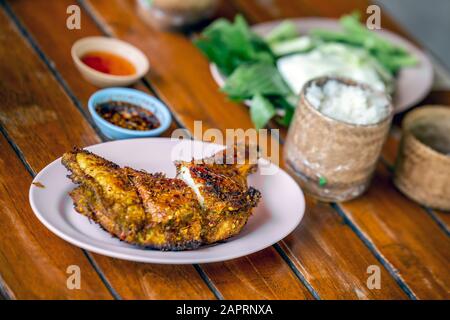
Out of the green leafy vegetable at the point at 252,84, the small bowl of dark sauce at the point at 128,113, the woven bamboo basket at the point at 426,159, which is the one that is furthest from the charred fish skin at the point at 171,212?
the woven bamboo basket at the point at 426,159

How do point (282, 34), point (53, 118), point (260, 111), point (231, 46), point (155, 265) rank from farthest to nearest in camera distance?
point (282, 34), point (231, 46), point (260, 111), point (53, 118), point (155, 265)

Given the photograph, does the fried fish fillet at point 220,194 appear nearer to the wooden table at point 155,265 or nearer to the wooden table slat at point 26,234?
the wooden table at point 155,265

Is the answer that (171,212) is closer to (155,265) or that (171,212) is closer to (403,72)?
(155,265)

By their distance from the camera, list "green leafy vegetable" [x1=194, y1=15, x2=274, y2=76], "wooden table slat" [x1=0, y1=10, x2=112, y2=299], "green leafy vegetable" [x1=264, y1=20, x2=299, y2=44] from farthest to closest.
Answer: "green leafy vegetable" [x1=264, y1=20, x2=299, y2=44]
"green leafy vegetable" [x1=194, y1=15, x2=274, y2=76]
"wooden table slat" [x1=0, y1=10, x2=112, y2=299]

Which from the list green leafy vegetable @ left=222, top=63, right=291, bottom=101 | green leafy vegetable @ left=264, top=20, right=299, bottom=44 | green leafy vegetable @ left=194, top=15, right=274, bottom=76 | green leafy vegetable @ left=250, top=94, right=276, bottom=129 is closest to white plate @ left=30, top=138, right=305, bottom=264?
green leafy vegetable @ left=250, top=94, right=276, bottom=129

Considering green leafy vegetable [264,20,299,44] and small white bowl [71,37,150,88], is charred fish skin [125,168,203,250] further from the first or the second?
green leafy vegetable [264,20,299,44]

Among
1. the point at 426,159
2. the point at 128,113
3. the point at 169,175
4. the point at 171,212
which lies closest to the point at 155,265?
the point at 171,212
